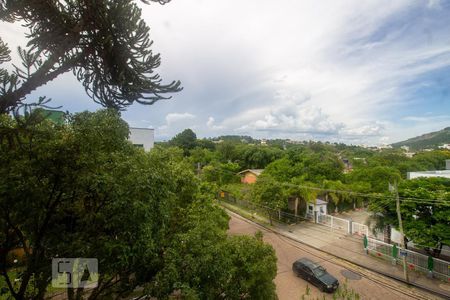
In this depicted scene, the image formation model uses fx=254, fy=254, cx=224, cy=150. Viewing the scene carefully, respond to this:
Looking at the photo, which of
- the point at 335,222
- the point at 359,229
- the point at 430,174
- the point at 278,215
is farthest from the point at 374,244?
the point at 430,174

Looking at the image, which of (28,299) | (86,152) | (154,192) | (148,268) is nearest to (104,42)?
(86,152)

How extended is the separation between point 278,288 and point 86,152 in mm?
11271

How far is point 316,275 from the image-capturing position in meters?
12.5

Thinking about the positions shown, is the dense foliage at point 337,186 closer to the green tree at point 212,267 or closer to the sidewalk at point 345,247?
the sidewalk at point 345,247

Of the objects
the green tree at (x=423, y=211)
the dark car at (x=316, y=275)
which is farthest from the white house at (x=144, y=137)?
the green tree at (x=423, y=211)

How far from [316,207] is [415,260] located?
9616mm

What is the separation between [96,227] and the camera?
191 inches

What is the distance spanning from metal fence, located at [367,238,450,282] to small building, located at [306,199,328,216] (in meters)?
6.65

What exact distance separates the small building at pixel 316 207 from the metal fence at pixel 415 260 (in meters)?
6.65

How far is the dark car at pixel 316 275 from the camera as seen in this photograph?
11991mm

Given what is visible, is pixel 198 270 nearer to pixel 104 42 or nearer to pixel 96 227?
pixel 96 227

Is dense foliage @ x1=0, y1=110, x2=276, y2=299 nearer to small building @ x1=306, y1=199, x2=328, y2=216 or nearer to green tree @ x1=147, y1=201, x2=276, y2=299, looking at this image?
green tree @ x1=147, y1=201, x2=276, y2=299

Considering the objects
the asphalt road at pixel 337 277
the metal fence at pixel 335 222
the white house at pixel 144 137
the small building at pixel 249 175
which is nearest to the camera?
the asphalt road at pixel 337 277

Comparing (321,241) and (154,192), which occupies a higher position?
(154,192)
